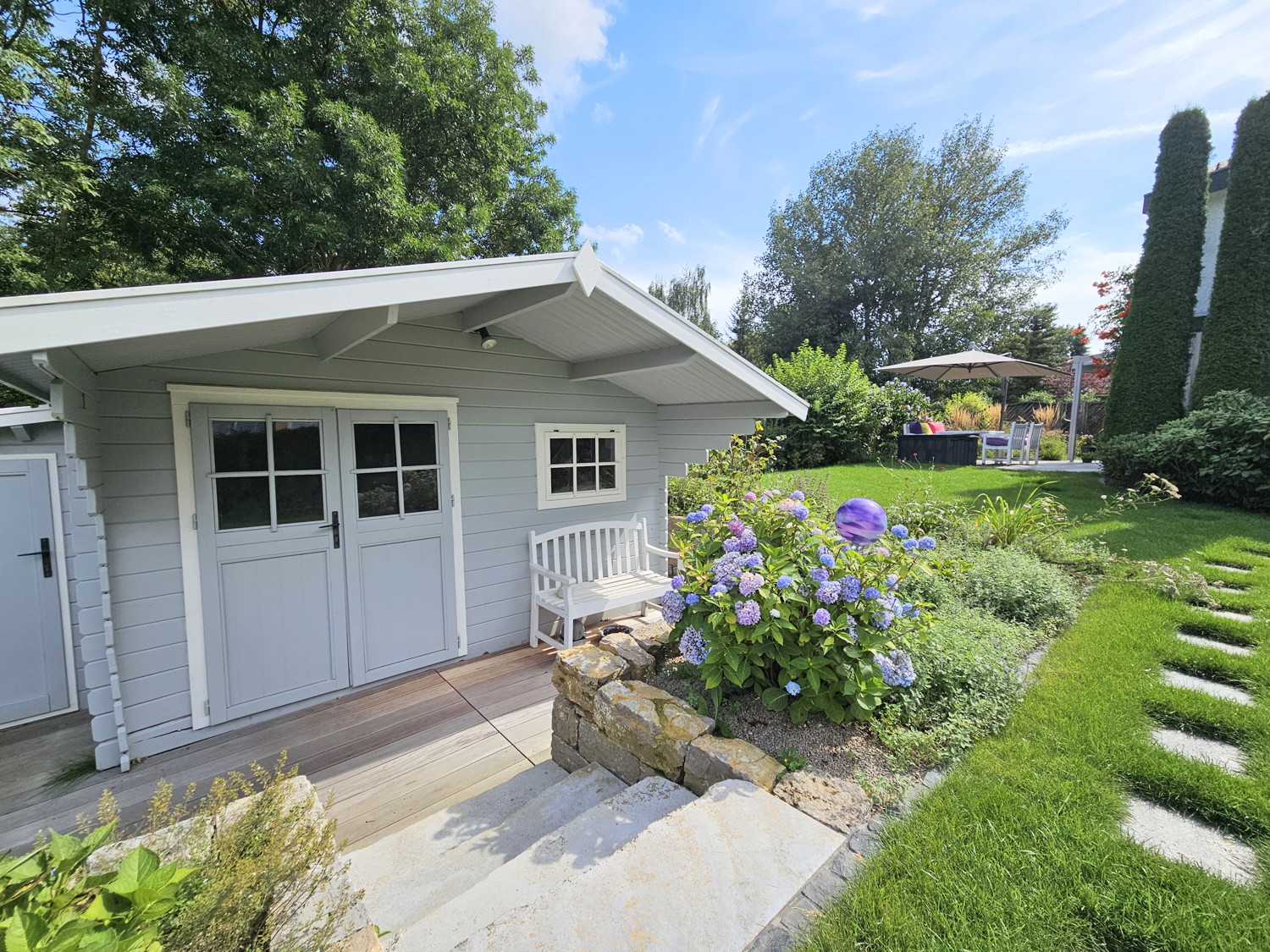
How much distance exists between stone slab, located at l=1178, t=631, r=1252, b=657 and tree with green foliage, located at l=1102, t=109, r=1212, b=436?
20.1ft

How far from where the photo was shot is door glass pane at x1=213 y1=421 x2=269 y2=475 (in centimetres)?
277

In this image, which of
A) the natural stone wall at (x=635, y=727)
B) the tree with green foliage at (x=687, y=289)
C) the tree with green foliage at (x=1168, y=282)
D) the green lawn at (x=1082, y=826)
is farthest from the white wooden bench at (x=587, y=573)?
the tree with green foliage at (x=687, y=289)

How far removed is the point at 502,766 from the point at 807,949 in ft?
6.08

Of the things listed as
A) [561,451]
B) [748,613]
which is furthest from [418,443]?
[748,613]

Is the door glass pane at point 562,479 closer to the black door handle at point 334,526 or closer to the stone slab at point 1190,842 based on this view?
the black door handle at point 334,526

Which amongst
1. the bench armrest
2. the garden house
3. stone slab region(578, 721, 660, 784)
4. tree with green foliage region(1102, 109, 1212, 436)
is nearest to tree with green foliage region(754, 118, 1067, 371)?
tree with green foliage region(1102, 109, 1212, 436)

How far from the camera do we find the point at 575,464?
4.24m

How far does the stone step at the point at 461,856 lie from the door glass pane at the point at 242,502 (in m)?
1.86

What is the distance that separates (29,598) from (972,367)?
42.1ft

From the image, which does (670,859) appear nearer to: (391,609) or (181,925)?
(181,925)

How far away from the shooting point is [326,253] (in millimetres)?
8344

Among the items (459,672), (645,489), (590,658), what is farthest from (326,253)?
(590,658)

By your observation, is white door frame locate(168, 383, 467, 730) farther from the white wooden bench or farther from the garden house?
the white wooden bench

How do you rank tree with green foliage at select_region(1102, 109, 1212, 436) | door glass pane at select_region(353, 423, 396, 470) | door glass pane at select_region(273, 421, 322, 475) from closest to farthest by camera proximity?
door glass pane at select_region(273, 421, 322, 475) → door glass pane at select_region(353, 423, 396, 470) → tree with green foliage at select_region(1102, 109, 1212, 436)
